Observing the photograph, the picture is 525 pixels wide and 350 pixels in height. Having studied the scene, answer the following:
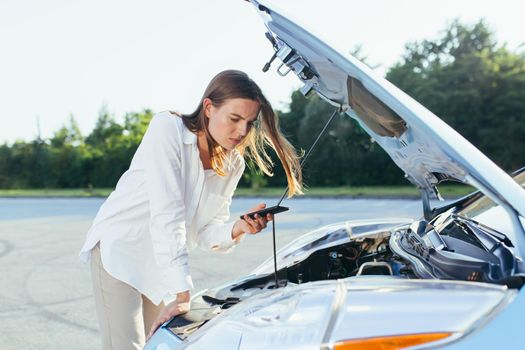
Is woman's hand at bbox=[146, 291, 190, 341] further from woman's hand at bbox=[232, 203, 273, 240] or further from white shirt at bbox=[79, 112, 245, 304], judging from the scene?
woman's hand at bbox=[232, 203, 273, 240]

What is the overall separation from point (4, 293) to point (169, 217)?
14.4 ft

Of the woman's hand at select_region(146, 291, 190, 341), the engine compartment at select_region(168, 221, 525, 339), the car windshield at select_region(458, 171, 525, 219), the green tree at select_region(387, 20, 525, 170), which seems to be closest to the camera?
the engine compartment at select_region(168, 221, 525, 339)

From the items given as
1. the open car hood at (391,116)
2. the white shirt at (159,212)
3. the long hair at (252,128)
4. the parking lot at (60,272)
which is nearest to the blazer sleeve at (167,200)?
the white shirt at (159,212)

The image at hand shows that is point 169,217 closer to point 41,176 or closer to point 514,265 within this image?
point 514,265

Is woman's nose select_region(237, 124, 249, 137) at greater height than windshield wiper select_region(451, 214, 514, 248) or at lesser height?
greater

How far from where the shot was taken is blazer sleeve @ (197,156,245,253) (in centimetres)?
235

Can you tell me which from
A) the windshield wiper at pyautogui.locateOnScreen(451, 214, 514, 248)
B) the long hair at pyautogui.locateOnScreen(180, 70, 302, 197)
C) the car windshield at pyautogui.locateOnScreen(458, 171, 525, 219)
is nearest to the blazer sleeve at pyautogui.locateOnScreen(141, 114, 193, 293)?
the long hair at pyautogui.locateOnScreen(180, 70, 302, 197)

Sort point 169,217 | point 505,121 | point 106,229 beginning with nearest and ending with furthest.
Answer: point 169,217, point 106,229, point 505,121

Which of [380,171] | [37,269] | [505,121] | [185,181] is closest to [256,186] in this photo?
[380,171]

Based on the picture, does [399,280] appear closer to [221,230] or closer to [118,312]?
[221,230]

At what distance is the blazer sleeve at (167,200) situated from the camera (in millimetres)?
1971

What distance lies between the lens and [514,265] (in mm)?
1499

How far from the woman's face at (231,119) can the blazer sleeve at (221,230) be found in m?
0.25

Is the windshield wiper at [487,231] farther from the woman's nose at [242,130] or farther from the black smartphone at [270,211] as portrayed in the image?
the woman's nose at [242,130]
